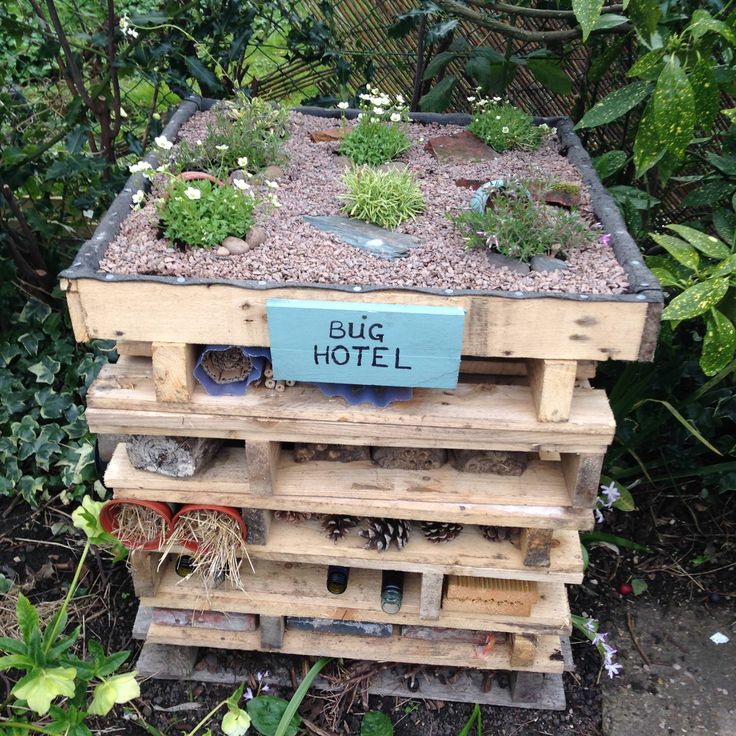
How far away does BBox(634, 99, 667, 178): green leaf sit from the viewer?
2106mm

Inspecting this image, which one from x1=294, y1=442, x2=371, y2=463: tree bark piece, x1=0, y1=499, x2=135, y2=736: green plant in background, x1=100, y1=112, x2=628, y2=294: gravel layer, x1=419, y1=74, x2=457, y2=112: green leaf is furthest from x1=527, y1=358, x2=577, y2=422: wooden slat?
x1=419, y1=74, x2=457, y2=112: green leaf

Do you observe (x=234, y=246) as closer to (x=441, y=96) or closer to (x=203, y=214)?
(x=203, y=214)

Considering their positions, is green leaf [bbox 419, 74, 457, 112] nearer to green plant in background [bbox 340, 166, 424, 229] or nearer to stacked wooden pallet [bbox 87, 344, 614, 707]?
green plant in background [bbox 340, 166, 424, 229]

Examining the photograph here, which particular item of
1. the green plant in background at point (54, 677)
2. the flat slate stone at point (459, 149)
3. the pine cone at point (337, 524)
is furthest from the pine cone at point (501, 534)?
the flat slate stone at point (459, 149)

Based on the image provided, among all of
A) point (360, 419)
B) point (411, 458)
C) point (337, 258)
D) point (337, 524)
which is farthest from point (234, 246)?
point (337, 524)

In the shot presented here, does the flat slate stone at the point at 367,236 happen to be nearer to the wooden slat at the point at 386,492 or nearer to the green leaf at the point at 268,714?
the wooden slat at the point at 386,492

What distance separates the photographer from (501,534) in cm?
233

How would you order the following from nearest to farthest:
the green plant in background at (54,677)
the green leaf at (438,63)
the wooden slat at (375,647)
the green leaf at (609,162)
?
1. the green plant in background at (54,677)
2. the wooden slat at (375,647)
3. the green leaf at (609,162)
4. the green leaf at (438,63)

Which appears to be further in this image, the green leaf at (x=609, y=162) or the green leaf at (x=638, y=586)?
the green leaf at (x=638, y=586)

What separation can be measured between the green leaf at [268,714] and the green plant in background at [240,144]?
1.61m

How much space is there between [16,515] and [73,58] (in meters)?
1.76

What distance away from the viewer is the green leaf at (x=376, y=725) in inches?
97.7

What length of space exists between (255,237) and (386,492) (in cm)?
76

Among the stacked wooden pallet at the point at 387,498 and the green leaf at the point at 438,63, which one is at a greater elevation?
the green leaf at the point at 438,63
